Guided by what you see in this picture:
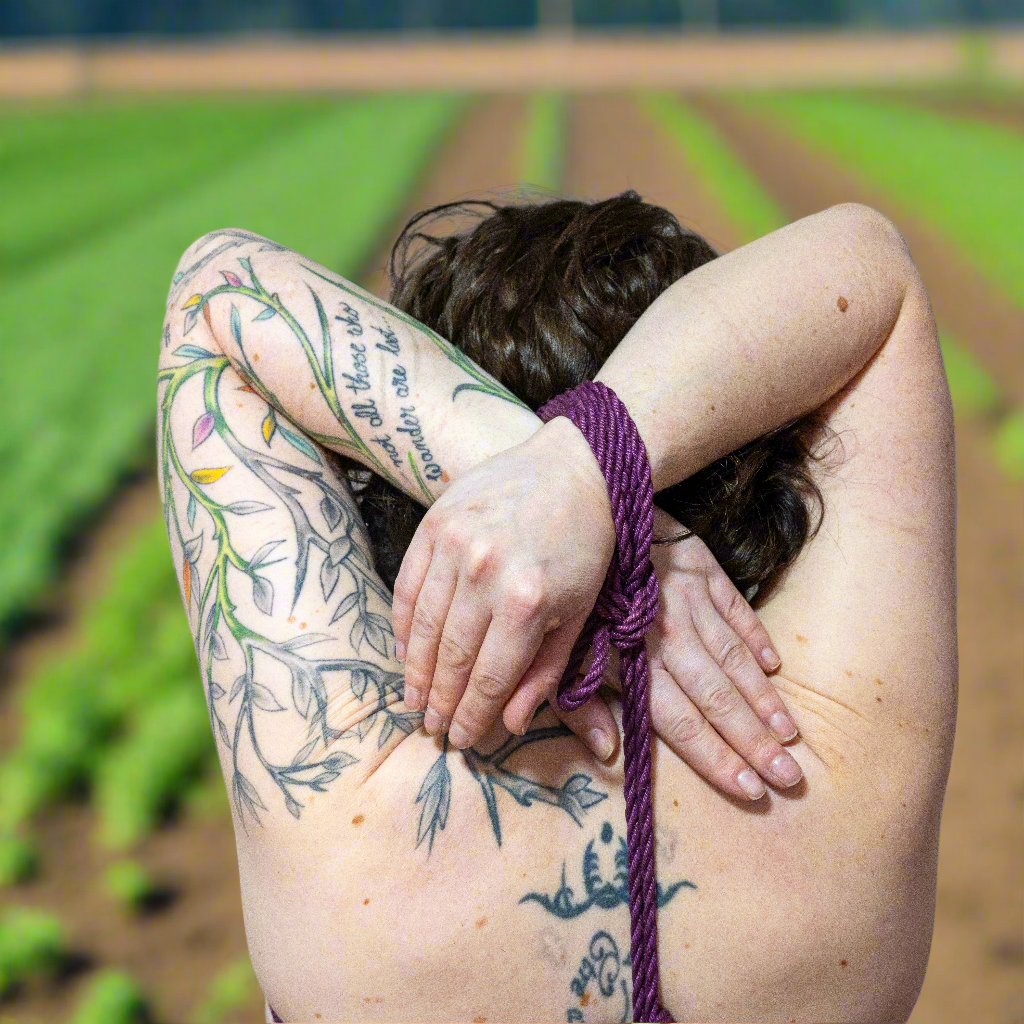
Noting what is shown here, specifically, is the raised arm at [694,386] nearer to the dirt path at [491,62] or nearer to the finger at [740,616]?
the finger at [740,616]

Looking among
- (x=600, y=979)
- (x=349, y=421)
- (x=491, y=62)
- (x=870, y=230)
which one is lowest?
(x=491, y=62)

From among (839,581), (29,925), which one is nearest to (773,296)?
(839,581)

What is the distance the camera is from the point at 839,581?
41.6 inches

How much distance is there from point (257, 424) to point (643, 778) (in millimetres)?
443

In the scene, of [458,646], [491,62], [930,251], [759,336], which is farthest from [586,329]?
[491,62]

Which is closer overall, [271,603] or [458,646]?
[458,646]

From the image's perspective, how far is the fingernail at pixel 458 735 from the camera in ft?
3.02

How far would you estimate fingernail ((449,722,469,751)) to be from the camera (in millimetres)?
920

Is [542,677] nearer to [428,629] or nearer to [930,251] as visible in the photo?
[428,629]

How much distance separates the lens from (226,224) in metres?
8.30

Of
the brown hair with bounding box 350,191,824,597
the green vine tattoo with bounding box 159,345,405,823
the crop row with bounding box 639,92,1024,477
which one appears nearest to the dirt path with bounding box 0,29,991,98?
the crop row with bounding box 639,92,1024,477

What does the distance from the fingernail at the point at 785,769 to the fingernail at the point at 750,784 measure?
0.6 inches

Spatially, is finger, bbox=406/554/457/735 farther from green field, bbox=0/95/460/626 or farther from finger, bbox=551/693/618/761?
green field, bbox=0/95/460/626

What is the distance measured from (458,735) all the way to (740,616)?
26cm
